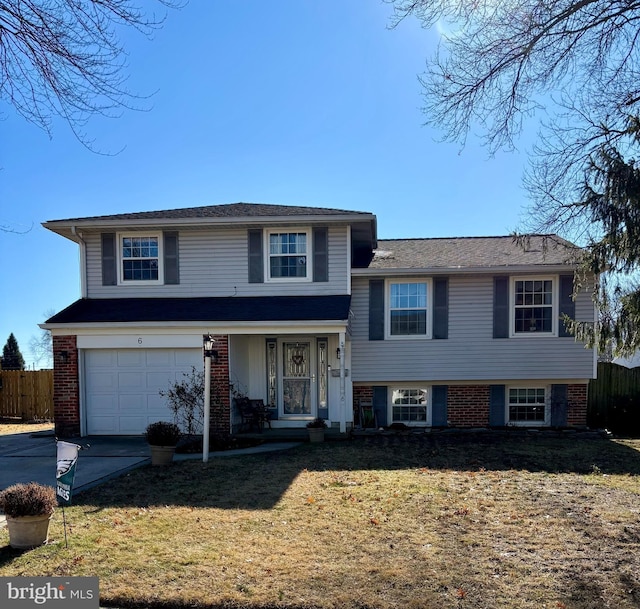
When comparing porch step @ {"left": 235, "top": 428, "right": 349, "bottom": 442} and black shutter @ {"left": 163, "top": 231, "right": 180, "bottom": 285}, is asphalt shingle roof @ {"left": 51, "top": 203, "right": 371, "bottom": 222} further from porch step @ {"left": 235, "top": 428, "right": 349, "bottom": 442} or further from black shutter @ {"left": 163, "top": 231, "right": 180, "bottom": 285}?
porch step @ {"left": 235, "top": 428, "right": 349, "bottom": 442}

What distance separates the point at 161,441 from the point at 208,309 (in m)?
3.67

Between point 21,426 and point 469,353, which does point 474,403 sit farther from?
point 21,426

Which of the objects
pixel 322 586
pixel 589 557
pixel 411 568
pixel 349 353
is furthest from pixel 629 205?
pixel 349 353

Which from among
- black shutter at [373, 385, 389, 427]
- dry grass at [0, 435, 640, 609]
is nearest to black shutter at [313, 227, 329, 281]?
black shutter at [373, 385, 389, 427]

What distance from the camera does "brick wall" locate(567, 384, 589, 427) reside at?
37.6ft

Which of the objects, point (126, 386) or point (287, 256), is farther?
point (287, 256)

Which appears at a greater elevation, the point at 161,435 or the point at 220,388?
the point at 220,388

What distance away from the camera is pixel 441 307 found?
11.4m

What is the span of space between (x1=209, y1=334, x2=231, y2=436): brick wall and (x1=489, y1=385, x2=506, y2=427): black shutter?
6488mm

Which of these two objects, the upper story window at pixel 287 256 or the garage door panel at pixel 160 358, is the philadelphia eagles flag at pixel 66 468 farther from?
the upper story window at pixel 287 256

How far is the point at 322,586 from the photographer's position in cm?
367

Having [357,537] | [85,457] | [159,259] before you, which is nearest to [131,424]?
[85,457]

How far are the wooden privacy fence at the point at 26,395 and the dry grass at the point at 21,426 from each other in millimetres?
396

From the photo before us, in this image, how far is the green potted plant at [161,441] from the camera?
305 inches
